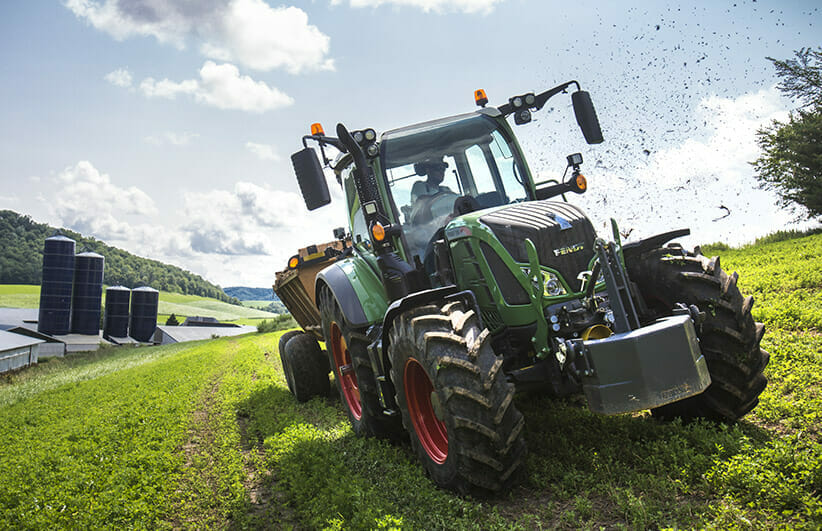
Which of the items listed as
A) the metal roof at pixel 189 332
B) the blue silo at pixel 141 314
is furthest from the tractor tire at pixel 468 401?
the blue silo at pixel 141 314

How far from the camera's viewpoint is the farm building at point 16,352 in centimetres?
2756

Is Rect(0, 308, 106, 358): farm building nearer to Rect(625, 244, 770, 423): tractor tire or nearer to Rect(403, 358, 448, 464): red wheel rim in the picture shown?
Rect(403, 358, 448, 464): red wheel rim

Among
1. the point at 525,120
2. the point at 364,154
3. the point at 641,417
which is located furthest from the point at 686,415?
the point at 364,154

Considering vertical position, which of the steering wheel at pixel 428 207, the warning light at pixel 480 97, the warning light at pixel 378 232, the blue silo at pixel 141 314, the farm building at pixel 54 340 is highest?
the blue silo at pixel 141 314

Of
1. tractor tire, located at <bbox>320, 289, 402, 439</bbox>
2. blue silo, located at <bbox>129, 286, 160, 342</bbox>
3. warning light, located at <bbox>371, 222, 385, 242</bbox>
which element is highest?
blue silo, located at <bbox>129, 286, 160, 342</bbox>

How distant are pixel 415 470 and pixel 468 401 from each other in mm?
1160

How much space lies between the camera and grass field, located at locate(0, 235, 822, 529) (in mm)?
3420

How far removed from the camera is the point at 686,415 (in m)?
4.61

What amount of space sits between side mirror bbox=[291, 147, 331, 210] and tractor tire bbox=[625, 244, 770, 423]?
2.92 metres

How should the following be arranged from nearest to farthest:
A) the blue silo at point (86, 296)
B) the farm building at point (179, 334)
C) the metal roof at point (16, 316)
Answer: the blue silo at point (86, 296), the metal roof at point (16, 316), the farm building at point (179, 334)

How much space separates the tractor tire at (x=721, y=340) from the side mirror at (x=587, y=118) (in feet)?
5.04

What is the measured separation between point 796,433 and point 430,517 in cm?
259

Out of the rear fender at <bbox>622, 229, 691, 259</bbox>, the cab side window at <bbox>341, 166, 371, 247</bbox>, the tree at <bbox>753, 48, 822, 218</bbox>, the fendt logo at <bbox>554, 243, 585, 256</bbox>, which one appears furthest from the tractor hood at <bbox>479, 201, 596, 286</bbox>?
the tree at <bbox>753, 48, 822, 218</bbox>

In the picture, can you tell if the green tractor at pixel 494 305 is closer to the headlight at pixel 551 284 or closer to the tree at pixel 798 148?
the headlight at pixel 551 284
